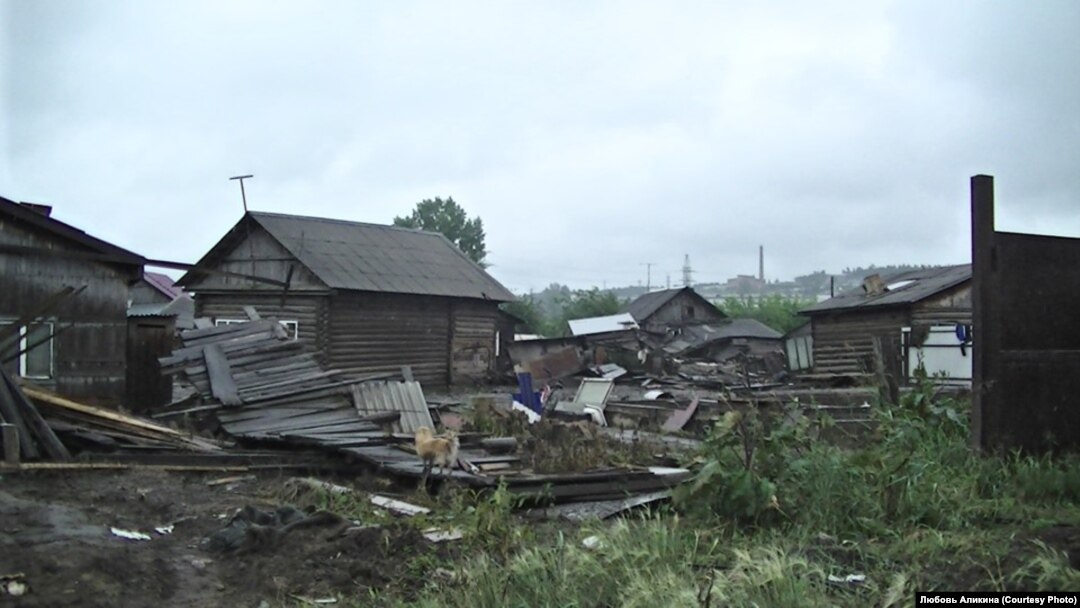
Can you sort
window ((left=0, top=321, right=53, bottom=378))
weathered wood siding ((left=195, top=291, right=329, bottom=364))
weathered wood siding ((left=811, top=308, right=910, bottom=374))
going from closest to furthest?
window ((left=0, top=321, right=53, bottom=378))
weathered wood siding ((left=195, top=291, right=329, bottom=364))
weathered wood siding ((left=811, top=308, right=910, bottom=374))

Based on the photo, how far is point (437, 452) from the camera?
9.60 m

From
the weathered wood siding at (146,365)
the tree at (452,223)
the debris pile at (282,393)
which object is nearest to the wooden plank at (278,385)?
the debris pile at (282,393)

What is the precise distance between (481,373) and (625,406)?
11.5m

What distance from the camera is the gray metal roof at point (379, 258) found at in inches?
1028

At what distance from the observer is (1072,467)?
5.76 meters

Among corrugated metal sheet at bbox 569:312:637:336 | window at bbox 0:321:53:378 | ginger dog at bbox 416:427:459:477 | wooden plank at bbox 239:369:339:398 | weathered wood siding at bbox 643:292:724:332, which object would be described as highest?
weathered wood siding at bbox 643:292:724:332

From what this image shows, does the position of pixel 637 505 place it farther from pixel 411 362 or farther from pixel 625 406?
pixel 411 362

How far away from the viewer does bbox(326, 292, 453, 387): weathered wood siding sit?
2545 centimetres

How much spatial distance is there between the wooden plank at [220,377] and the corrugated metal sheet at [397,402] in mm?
1802

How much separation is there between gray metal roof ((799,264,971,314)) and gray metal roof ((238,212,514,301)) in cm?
1174

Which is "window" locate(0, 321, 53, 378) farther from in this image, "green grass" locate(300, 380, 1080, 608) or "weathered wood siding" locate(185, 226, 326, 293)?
"green grass" locate(300, 380, 1080, 608)

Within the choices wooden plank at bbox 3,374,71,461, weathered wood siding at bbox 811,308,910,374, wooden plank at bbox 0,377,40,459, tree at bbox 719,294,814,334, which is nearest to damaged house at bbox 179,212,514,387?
weathered wood siding at bbox 811,308,910,374

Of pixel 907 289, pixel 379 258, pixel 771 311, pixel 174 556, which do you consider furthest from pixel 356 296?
pixel 771 311

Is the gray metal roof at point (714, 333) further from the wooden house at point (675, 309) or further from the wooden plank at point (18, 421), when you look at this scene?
the wooden plank at point (18, 421)
